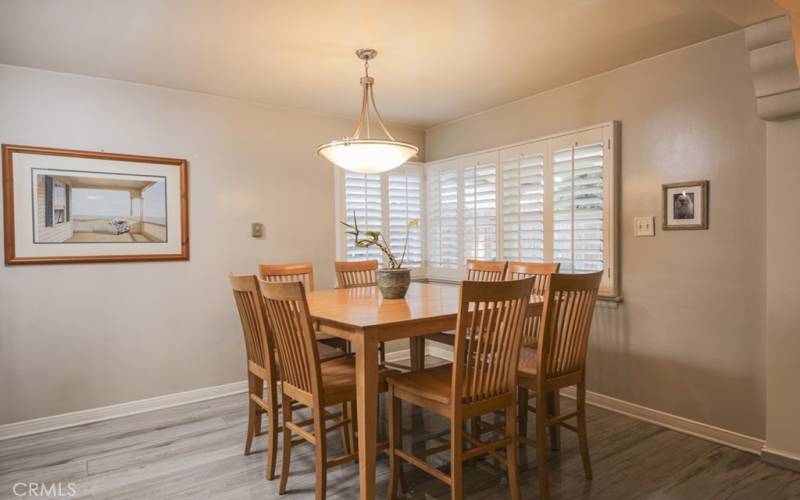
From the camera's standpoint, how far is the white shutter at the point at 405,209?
15.1 feet

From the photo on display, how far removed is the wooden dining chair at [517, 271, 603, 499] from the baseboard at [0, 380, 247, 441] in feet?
8.10

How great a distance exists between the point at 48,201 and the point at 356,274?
2114mm

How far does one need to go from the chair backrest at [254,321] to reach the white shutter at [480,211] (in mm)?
2282

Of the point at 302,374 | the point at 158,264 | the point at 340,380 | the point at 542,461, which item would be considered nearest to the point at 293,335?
the point at 302,374

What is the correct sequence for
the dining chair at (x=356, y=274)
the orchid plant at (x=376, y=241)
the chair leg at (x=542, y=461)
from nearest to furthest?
the chair leg at (x=542, y=461) → the orchid plant at (x=376, y=241) → the dining chair at (x=356, y=274)

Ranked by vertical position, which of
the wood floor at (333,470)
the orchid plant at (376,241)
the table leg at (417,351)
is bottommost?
the wood floor at (333,470)

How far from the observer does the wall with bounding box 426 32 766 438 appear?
103 inches

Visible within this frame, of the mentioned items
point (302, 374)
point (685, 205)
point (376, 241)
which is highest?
point (685, 205)

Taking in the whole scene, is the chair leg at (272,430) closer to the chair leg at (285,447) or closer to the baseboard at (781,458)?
the chair leg at (285,447)

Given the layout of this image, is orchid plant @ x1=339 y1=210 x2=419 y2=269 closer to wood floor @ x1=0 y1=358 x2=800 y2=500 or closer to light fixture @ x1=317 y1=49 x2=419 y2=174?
light fixture @ x1=317 y1=49 x2=419 y2=174

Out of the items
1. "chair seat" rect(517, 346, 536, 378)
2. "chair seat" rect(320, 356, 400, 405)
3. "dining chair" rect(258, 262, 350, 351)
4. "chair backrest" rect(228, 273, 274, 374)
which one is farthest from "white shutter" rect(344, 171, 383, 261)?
"chair seat" rect(517, 346, 536, 378)

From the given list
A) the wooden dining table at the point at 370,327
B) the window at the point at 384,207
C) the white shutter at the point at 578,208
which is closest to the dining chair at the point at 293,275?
the wooden dining table at the point at 370,327

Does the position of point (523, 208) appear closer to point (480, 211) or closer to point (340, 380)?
point (480, 211)

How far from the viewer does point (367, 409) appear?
75.2 inches
